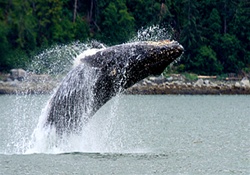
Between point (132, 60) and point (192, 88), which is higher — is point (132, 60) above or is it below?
above

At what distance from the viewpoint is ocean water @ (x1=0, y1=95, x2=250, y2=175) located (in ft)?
77.5

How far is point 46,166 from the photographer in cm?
2353

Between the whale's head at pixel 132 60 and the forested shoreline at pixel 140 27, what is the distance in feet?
135

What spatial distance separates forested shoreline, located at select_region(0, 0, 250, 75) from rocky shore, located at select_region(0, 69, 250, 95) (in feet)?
4.22

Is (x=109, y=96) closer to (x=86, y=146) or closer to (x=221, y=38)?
(x=86, y=146)

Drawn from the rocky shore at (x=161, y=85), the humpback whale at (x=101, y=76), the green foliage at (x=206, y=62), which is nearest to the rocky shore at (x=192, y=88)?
the rocky shore at (x=161, y=85)

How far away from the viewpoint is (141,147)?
2842cm

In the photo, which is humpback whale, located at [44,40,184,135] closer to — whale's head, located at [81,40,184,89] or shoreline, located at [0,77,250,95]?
whale's head, located at [81,40,184,89]

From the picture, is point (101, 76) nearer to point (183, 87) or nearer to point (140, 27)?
point (183, 87)

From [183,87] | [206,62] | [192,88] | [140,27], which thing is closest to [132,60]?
[183,87]

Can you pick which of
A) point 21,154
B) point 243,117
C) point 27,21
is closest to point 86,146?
point 21,154

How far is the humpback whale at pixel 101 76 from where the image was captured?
76.9 ft

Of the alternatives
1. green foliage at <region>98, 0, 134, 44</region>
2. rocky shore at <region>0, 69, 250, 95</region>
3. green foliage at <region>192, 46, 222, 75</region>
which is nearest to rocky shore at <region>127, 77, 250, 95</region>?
rocky shore at <region>0, 69, 250, 95</region>

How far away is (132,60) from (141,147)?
17.6 feet
